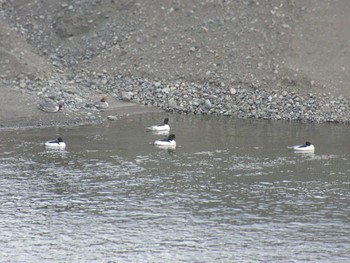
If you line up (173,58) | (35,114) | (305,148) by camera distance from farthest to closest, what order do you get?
1. (173,58)
2. (35,114)
3. (305,148)

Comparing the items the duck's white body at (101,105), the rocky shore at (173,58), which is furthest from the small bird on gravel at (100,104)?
the rocky shore at (173,58)

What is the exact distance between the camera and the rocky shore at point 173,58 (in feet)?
177

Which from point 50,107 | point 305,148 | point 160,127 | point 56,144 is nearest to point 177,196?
point 56,144

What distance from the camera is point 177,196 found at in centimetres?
3416

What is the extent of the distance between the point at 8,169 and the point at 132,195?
7015 millimetres

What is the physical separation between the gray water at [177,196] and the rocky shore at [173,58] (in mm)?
4839

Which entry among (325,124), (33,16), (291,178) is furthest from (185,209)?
(33,16)

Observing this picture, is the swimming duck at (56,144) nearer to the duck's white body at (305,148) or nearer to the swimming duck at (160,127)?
the swimming duck at (160,127)

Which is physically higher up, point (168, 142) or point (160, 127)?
point (160, 127)

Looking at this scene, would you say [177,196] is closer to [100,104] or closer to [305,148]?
[305,148]

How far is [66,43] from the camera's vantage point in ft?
209

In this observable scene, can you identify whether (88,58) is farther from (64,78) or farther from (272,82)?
(272,82)

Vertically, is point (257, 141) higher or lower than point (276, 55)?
lower

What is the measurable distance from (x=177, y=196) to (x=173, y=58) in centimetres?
2638
